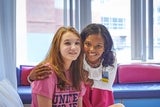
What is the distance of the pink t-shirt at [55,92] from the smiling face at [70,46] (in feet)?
0.40

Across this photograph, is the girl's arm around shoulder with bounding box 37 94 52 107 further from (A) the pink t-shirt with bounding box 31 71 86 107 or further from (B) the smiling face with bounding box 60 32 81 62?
(B) the smiling face with bounding box 60 32 81 62

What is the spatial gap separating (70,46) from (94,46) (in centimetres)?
17

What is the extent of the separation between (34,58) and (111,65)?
1652 millimetres

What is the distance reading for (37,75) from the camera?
139 cm

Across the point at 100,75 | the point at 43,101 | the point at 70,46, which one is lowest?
the point at 43,101

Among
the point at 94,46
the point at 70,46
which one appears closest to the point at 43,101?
the point at 70,46

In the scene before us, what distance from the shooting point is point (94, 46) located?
1.54m

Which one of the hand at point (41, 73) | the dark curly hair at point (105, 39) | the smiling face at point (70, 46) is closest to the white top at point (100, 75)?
the dark curly hair at point (105, 39)

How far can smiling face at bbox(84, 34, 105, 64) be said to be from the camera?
1534 millimetres

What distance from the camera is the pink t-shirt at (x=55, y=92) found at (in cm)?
139

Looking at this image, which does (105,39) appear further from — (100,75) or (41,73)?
(41,73)

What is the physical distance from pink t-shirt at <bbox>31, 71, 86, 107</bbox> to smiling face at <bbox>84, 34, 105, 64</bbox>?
18cm

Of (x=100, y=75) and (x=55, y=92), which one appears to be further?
(x=100, y=75)

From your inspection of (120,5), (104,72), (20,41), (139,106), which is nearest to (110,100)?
(104,72)
